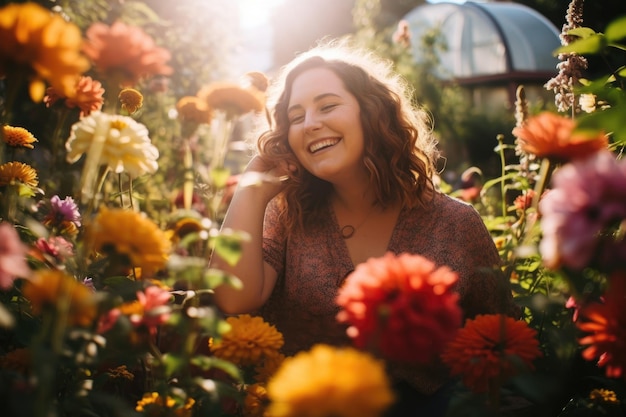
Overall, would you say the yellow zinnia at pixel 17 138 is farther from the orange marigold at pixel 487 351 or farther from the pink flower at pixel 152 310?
the orange marigold at pixel 487 351

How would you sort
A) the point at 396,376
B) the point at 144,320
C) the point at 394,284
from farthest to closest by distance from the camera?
the point at 396,376 → the point at 144,320 → the point at 394,284

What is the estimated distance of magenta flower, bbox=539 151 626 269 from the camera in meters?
0.56

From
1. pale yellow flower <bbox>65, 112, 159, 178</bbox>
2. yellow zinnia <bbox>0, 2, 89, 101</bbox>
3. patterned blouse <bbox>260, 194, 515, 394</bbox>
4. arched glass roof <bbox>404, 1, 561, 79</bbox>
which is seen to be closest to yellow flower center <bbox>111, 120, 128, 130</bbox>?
pale yellow flower <bbox>65, 112, 159, 178</bbox>

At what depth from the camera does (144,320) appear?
0.81 m

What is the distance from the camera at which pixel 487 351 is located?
0.85 m

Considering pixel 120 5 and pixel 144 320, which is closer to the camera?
pixel 144 320

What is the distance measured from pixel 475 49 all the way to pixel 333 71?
929 centimetres

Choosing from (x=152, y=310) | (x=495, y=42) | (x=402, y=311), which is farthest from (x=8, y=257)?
(x=495, y=42)

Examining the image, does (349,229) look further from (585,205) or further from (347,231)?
(585,205)

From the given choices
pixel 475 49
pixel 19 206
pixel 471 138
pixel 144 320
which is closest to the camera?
pixel 144 320

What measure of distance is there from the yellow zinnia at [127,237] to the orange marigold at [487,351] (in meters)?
0.49

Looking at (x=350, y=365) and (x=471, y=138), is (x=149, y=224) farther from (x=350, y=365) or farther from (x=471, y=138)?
(x=471, y=138)

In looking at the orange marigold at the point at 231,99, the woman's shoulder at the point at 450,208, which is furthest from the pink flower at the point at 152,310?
the woman's shoulder at the point at 450,208

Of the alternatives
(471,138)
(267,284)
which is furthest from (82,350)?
(471,138)
